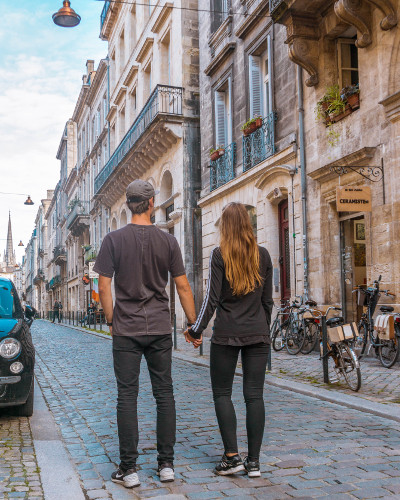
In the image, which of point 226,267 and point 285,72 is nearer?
point 226,267

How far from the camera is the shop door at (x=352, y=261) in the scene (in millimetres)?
12273

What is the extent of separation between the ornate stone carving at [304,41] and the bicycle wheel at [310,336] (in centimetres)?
499

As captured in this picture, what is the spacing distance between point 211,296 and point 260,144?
12225mm

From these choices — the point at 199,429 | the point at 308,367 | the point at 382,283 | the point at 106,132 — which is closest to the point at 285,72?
the point at 382,283

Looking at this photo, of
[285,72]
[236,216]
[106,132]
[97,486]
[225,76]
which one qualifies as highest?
[106,132]

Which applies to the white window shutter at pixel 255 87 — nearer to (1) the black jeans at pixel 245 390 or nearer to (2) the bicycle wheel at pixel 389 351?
(2) the bicycle wheel at pixel 389 351

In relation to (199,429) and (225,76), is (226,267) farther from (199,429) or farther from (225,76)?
(225,76)

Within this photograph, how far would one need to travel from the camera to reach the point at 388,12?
1060 cm

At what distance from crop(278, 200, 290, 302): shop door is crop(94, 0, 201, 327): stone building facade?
5.87m

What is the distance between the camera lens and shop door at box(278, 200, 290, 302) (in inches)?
599

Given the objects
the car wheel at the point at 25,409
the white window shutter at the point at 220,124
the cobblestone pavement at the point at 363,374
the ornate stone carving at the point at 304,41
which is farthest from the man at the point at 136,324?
the white window shutter at the point at 220,124

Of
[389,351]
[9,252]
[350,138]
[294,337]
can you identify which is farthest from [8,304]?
[9,252]

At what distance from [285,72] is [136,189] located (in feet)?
36.7

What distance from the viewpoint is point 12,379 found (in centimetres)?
594
